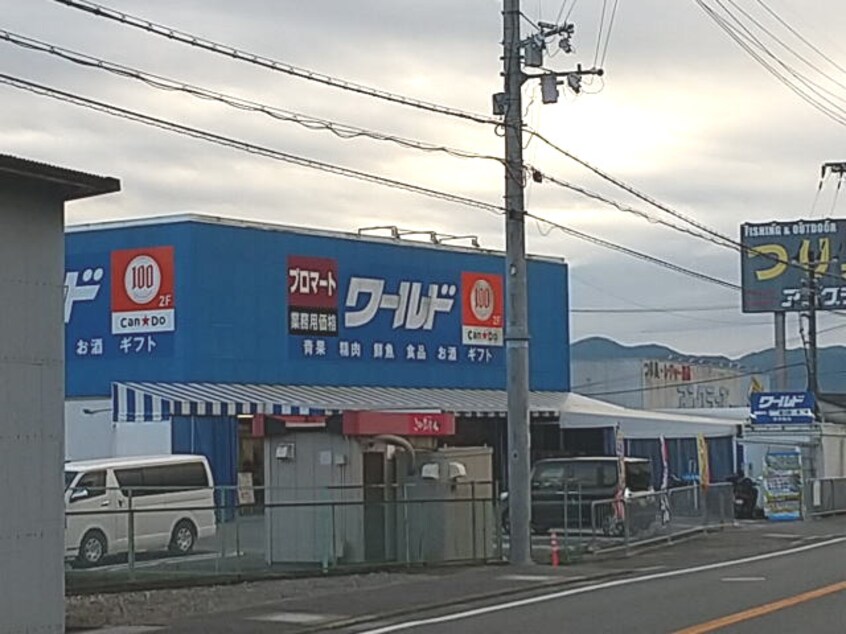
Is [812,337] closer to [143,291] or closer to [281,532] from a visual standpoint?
[143,291]

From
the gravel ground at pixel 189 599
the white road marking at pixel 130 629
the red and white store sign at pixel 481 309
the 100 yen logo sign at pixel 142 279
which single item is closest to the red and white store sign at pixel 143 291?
the 100 yen logo sign at pixel 142 279

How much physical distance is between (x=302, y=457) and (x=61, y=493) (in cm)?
1066

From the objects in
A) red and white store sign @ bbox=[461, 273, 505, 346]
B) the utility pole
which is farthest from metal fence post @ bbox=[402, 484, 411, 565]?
the utility pole

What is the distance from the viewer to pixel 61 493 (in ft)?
55.1

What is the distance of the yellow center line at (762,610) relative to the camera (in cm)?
1655

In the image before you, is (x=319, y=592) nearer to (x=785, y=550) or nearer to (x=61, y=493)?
(x=61, y=493)

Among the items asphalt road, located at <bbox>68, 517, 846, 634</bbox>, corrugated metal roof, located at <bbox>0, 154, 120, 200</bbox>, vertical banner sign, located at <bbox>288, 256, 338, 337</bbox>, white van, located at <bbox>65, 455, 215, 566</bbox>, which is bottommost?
asphalt road, located at <bbox>68, 517, 846, 634</bbox>

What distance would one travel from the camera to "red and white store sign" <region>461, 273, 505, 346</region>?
161ft

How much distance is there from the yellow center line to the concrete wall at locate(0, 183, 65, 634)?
21.9ft

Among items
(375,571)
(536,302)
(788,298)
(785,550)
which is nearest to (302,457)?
(375,571)

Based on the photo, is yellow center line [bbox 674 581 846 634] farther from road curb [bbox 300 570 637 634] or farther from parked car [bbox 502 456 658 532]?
parked car [bbox 502 456 658 532]

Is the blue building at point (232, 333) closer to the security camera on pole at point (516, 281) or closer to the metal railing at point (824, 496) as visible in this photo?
the metal railing at point (824, 496)

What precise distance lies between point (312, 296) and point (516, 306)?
56.8ft

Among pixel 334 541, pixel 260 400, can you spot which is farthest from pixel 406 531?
pixel 260 400
